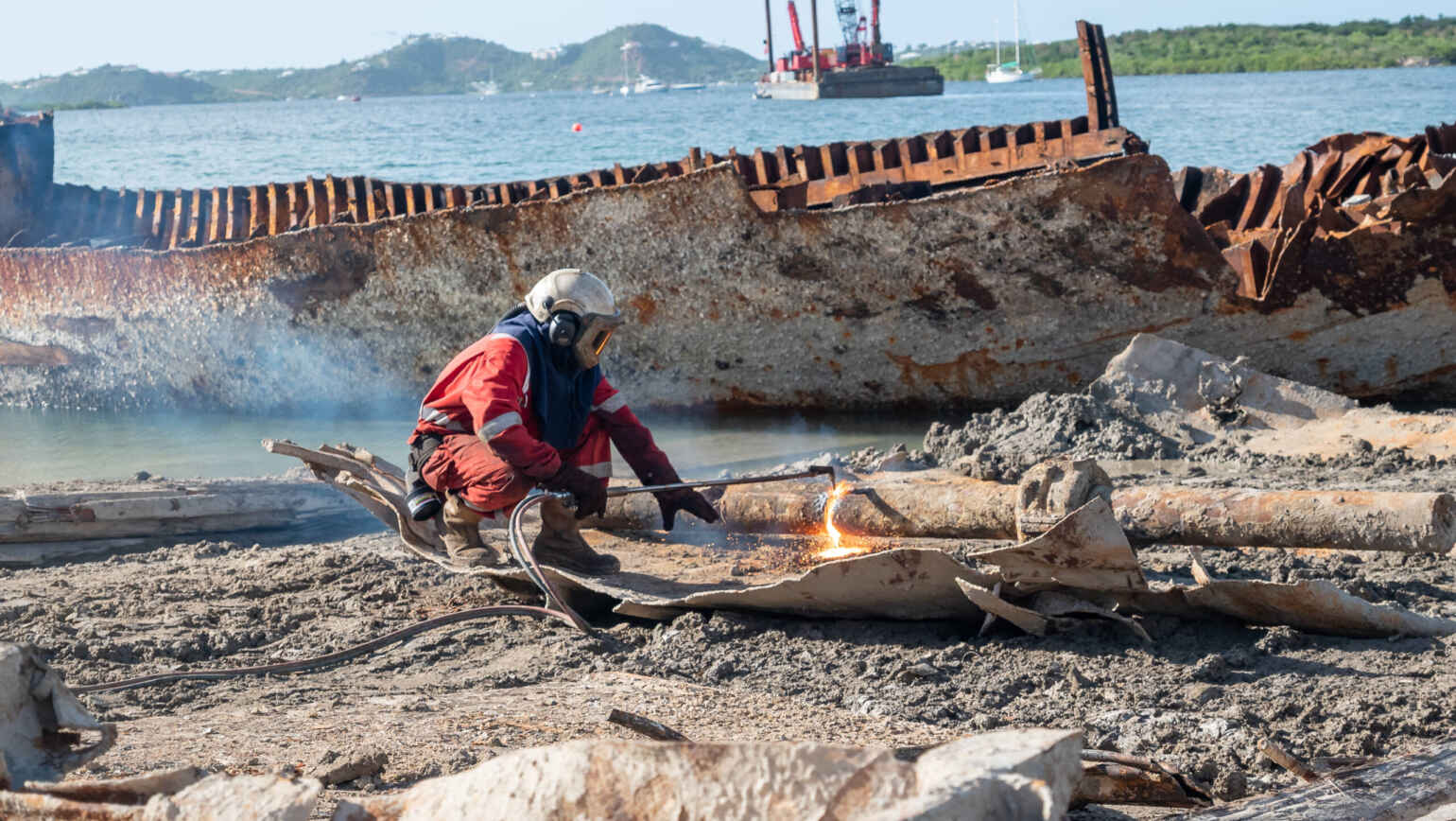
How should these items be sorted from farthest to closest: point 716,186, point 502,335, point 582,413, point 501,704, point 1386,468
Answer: point 716,186
point 1386,468
point 582,413
point 502,335
point 501,704

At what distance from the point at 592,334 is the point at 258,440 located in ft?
19.6

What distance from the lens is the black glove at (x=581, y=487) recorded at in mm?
5148

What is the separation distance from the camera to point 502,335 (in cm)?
504

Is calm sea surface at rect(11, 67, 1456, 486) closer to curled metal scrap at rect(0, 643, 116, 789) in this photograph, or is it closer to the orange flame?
the orange flame

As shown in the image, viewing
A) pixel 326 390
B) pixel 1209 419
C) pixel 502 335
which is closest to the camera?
pixel 502 335

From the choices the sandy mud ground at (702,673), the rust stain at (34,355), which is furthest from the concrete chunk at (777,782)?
the rust stain at (34,355)

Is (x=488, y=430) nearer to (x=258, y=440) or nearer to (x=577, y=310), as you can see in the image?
(x=577, y=310)

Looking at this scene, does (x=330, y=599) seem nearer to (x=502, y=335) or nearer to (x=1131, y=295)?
(x=502, y=335)

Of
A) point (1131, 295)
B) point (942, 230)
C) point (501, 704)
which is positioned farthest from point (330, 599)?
point (1131, 295)

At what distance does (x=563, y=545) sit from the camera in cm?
528

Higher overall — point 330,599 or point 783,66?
point 783,66

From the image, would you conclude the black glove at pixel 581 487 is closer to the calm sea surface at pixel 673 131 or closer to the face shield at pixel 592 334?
the face shield at pixel 592 334

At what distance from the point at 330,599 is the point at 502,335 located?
1.42m

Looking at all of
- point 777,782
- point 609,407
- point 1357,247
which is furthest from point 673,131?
point 777,782
